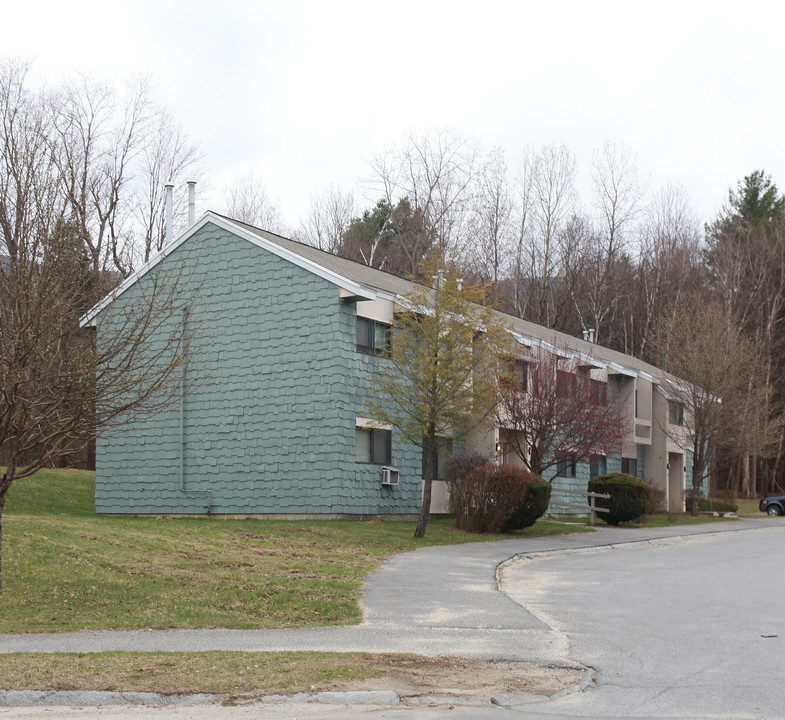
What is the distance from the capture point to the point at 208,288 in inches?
1101

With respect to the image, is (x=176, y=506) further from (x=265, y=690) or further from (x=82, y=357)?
(x=265, y=690)

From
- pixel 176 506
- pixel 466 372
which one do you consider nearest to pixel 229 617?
pixel 466 372

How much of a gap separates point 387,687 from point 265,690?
1009mm

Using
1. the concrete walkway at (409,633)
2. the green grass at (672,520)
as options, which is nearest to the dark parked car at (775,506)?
the green grass at (672,520)

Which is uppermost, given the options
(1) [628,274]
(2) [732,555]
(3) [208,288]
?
(1) [628,274]

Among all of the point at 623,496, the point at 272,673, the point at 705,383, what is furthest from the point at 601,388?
the point at 272,673

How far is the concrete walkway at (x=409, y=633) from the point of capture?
31.7 feet

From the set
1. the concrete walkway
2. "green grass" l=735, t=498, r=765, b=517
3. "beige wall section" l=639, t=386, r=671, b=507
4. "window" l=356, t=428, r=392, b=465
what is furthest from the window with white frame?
the concrete walkway

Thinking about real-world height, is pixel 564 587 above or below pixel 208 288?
below

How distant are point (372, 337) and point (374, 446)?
3.11 m

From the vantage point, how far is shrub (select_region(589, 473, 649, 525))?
30.5m

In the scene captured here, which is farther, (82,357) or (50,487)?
(50,487)

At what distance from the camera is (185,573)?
14.4 m

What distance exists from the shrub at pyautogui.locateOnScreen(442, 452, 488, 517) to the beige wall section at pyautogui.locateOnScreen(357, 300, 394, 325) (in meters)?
4.35
